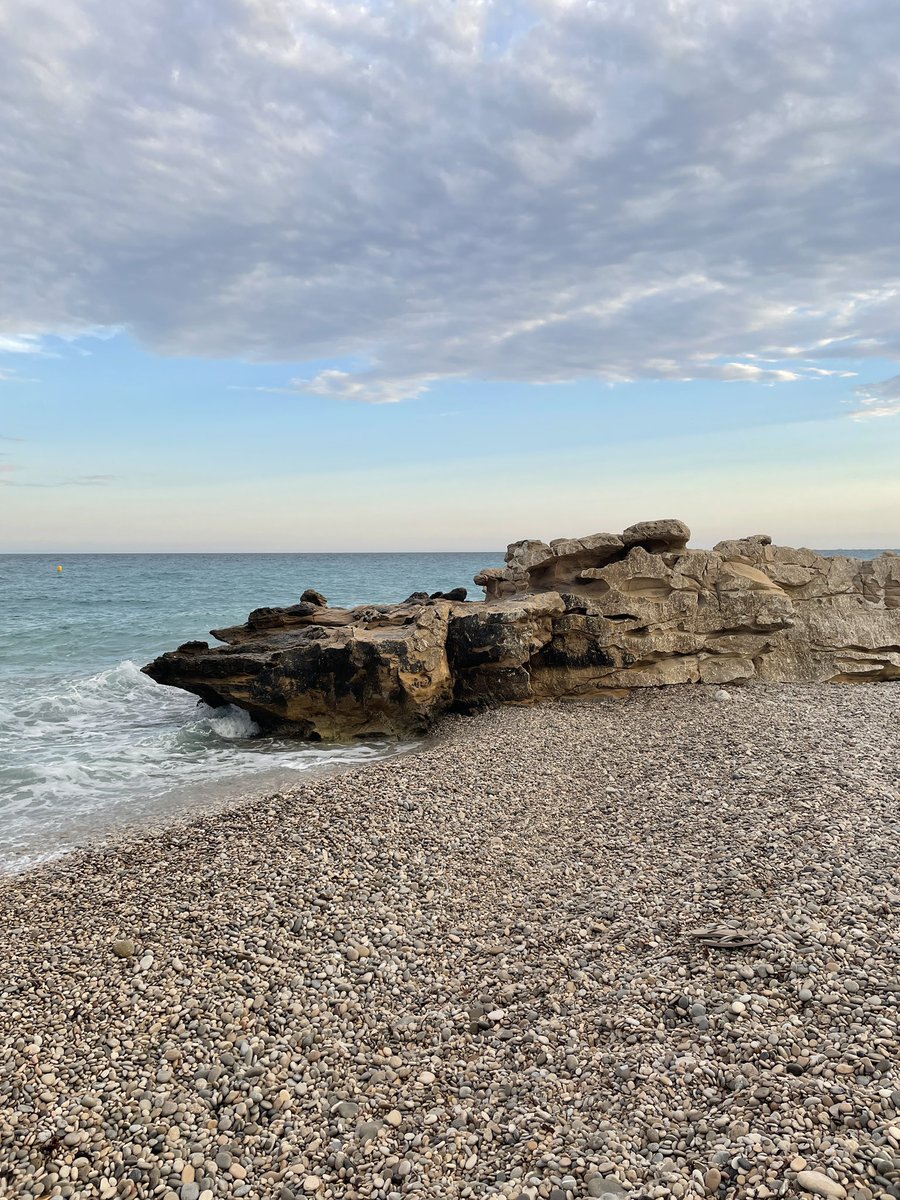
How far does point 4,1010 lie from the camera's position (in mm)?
5770

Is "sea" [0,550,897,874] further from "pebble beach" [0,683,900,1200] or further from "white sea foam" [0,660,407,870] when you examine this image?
"pebble beach" [0,683,900,1200]

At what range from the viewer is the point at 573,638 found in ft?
50.8

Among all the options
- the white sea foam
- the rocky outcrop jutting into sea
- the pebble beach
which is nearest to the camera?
the pebble beach

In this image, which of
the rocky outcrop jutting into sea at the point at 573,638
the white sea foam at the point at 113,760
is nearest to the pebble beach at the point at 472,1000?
the white sea foam at the point at 113,760

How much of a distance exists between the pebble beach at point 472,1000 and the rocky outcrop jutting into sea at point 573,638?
16.4 ft

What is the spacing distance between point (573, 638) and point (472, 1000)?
10.3 meters

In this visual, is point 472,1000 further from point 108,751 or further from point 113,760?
point 108,751

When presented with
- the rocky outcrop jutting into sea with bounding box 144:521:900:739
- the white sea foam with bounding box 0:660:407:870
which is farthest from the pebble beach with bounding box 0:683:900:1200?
the rocky outcrop jutting into sea with bounding box 144:521:900:739

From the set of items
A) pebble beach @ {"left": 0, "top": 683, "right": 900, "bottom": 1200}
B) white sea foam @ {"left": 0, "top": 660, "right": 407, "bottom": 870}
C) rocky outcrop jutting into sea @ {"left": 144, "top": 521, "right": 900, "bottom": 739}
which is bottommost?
white sea foam @ {"left": 0, "top": 660, "right": 407, "bottom": 870}

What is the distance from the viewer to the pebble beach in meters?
4.12

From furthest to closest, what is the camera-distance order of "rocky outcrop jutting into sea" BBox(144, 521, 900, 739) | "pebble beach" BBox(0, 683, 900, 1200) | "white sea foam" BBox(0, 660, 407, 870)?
"rocky outcrop jutting into sea" BBox(144, 521, 900, 739)
"white sea foam" BBox(0, 660, 407, 870)
"pebble beach" BBox(0, 683, 900, 1200)

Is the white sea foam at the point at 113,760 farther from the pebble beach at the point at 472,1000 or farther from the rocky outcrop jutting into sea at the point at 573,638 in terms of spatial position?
the pebble beach at the point at 472,1000

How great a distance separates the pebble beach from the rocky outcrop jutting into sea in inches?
197

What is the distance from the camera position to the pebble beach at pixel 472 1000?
162 inches
